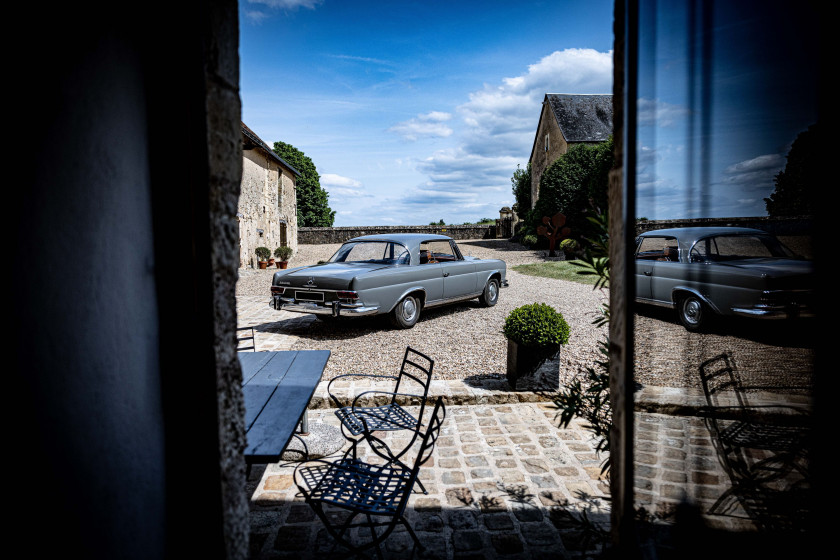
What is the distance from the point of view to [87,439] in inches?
46.8

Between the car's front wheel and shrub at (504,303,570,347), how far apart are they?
3.20 metres

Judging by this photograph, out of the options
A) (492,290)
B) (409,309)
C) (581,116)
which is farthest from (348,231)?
(409,309)

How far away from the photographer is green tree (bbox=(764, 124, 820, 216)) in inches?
39.0

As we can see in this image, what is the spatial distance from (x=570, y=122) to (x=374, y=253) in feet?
70.4

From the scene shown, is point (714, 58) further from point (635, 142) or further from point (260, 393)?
point (260, 393)

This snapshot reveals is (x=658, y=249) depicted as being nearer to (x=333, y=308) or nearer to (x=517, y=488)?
(x=517, y=488)

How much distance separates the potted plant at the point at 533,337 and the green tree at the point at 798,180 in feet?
11.0

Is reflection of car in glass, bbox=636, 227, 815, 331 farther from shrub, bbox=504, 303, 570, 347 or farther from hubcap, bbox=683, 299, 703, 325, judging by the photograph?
shrub, bbox=504, 303, 570, 347

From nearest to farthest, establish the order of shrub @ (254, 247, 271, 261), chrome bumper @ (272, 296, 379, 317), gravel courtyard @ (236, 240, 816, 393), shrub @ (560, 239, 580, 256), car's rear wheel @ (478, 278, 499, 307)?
gravel courtyard @ (236, 240, 816, 393) < shrub @ (560, 239, 580, 256) < chrome bumper @ (272, 296, 379, 317) < car's rear wheel @ (478, 278, 499, 307) < shrub @ (254, 247, 271, 261)

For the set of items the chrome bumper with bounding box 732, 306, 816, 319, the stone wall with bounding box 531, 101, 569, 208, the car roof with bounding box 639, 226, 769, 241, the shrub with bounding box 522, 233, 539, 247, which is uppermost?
the stone wall with bounding box 531, 101, 569, 208

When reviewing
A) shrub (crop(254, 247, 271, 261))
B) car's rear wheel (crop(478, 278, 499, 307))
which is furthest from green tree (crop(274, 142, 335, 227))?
car's rear wheel (crop(478, 278, 499, 307))

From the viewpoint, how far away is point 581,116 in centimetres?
2586

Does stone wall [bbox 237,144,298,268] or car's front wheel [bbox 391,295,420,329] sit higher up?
stone wall [bbox 237,144,298,268]

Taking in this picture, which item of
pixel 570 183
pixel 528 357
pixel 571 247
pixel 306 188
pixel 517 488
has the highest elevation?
pixel 306 188
